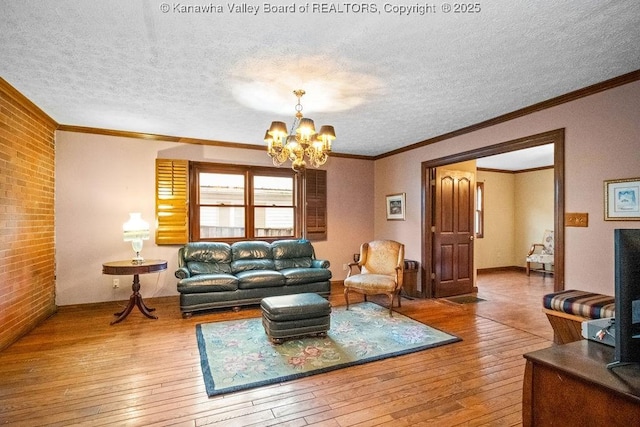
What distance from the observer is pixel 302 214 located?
5.87m

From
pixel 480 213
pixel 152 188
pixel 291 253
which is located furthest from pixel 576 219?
pixel 152 188

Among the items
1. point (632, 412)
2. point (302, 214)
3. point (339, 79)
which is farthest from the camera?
point (302, 214)

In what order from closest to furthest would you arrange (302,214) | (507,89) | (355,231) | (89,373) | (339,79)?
1. (89,373)
2. (339,79)
3. (507,89)
4. (302,214)
5. (355,231)

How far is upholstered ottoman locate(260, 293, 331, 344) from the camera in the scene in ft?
10.3

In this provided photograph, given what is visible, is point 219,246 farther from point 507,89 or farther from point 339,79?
point 507,89

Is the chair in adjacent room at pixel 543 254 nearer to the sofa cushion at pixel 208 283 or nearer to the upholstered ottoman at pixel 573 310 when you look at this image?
the upholstered ottoman at pixel 573 310

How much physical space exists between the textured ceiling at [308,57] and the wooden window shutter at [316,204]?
6.81 feet

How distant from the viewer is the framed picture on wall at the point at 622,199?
108 inches

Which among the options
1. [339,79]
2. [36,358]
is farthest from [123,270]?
[339,79]

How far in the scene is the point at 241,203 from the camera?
215 inches

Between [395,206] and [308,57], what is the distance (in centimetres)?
393

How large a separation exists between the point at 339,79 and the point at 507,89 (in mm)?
1682

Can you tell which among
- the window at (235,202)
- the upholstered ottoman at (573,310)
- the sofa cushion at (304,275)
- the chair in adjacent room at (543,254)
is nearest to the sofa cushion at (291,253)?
the sofa cushion at (304,275)

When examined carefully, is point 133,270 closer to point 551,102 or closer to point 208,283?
point 208,283
